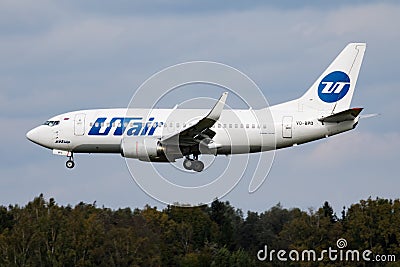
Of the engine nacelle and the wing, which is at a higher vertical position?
the wing

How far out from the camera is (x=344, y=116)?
79.6 meters

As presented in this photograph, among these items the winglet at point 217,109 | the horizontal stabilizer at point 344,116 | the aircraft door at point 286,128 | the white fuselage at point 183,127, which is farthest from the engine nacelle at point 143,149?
the horizontal stabilizer at point 344,116

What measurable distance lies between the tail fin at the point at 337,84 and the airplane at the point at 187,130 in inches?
3.9

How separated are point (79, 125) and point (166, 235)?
34.5 metres

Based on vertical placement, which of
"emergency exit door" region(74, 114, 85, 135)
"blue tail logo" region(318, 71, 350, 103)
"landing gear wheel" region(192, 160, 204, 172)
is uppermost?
"blue tail logo" region(318, 71, 350, 103)

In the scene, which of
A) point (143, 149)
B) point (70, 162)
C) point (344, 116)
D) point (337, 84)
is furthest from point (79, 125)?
point (337, 84)

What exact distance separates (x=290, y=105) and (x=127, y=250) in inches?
893

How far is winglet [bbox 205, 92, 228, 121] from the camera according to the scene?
72562mm

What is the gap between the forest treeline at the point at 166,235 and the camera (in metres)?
99.9

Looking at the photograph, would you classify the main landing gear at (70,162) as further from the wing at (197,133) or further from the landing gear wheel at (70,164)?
the wing at (197,133)

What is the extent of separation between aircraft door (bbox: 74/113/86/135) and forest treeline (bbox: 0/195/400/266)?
62.1 feet

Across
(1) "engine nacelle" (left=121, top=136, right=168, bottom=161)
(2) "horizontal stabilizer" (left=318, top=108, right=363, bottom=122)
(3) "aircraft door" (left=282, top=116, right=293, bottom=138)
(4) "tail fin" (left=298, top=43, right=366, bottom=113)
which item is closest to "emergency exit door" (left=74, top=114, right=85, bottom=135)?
(1) "engine nacelle" (left=121, top=136, right=168, bottom=161)

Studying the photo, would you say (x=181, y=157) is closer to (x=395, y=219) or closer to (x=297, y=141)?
(x=297, y=141)

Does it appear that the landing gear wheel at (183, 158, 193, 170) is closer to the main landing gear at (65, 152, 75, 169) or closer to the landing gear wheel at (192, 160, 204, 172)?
the landing gear wheel at (192, 160, 204, 172)
